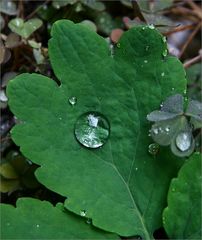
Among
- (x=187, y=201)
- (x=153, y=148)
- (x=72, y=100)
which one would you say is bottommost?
(x=187, y=201)

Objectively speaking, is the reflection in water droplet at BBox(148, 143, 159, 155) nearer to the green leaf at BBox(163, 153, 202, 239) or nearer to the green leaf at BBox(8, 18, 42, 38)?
the green leaf at BBox(163, 153, 202, 239)

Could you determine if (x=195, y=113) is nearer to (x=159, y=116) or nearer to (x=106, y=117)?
(x=159, y=116)

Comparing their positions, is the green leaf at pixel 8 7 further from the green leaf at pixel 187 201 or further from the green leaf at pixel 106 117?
the green leaf at pixel 187 201

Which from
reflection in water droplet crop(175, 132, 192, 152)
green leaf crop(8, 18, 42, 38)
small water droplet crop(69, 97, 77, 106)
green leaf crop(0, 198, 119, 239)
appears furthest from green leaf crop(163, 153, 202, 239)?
green leaf crop(8, 18, 42, 38)

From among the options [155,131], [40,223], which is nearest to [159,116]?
[155,131]

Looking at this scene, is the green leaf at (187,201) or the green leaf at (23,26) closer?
the green leaf at (187,201)

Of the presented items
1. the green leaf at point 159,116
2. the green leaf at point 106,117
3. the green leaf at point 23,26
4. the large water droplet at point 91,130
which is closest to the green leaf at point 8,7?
the green leaf at point 23,26
